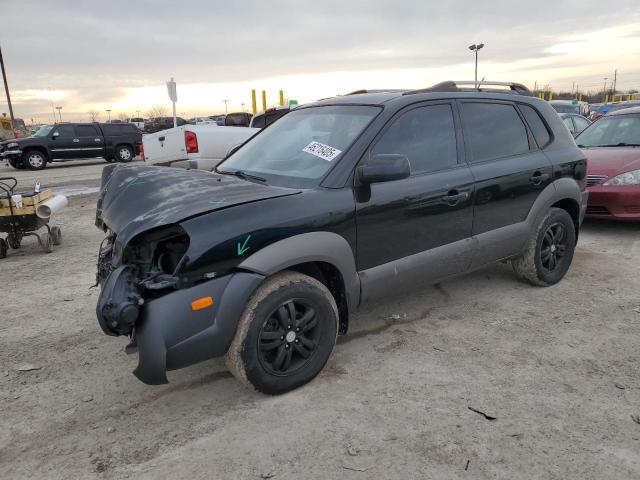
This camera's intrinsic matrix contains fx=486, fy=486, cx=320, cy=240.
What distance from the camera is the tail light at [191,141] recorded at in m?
9.41

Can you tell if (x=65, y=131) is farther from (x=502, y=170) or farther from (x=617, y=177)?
(x=502, y=170)

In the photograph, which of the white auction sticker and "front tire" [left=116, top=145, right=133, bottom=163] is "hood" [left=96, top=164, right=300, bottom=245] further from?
"front tire" [left=116, top=145, right=133, bottom=163]

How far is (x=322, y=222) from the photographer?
2.99 metres

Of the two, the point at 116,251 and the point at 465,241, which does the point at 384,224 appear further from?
the point at 116,251

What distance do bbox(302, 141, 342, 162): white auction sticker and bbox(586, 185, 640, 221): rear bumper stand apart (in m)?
4.74

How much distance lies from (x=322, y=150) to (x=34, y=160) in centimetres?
1877

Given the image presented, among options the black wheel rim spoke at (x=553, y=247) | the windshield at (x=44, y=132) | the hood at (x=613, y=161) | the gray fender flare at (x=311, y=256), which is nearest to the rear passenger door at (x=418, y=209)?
the gray fender flare at (x=311, y=256)

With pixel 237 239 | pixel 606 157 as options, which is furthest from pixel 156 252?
pixel 606 157

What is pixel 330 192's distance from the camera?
309cm

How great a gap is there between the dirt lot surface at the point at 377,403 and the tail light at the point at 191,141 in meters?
5.47

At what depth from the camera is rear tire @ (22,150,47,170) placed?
60.4 feet

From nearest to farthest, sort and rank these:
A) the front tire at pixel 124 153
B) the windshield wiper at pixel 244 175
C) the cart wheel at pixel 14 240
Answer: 1. the windshield wiper at pixel 244 175
2. the cart wheel at pixel 14 240
3. the front tire at pixel 124 153

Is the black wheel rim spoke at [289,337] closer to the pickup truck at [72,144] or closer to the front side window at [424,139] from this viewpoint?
the front side window at [424,139]

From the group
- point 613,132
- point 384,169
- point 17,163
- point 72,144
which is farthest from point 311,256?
point 17,163
